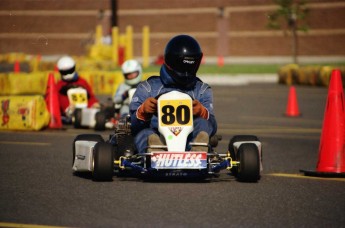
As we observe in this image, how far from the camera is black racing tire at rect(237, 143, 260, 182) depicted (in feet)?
29.3

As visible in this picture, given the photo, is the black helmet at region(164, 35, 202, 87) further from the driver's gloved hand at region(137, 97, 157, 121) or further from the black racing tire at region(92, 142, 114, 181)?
the black racing tire at region(92, 142, 114, 181)

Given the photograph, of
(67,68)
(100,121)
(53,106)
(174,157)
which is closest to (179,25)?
(67,68)

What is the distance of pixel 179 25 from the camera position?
64875mm

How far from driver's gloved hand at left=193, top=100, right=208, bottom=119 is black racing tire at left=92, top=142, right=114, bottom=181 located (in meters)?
0.89

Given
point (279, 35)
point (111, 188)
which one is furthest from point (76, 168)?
point (279, 35)

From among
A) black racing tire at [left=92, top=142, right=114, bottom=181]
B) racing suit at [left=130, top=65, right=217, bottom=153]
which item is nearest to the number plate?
racing suit at [left=130, top=65, right=217, bottom=153]

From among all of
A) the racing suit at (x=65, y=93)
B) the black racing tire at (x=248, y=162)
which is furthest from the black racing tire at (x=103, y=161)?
the racing suit at (x=65, y=93)

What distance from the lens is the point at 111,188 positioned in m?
8.60

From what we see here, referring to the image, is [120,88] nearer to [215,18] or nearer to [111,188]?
[111,188]

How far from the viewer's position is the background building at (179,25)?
6194 centimetres

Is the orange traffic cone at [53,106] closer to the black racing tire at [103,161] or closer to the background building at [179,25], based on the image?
the black racing tire at [103,161]

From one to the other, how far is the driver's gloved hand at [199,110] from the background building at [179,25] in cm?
5086

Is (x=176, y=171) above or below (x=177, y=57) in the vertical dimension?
below

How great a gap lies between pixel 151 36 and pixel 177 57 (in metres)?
56.1
